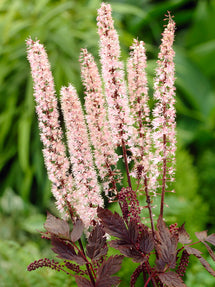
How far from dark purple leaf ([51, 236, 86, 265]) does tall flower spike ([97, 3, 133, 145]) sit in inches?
5.3

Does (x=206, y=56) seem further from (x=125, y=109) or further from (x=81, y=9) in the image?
(x=125, y=109)

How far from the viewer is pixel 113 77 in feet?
1.41

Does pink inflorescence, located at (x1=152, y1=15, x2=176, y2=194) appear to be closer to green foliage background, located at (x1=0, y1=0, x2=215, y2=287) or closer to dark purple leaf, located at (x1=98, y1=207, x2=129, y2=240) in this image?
dark purple leaf, located at (x1=98, y1=207, x2=129, y2=240)

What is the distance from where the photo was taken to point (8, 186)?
1729 millimetres

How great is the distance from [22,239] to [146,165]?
111cm

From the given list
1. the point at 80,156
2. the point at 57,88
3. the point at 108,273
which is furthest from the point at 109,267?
the point at 57,88

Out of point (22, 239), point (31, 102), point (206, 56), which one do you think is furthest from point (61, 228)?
point (206, 56)

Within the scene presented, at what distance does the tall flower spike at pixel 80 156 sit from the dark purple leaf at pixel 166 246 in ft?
0.28

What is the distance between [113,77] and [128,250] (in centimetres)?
20

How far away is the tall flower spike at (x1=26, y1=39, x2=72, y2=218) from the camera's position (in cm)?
41

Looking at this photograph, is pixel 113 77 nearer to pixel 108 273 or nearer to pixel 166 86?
pixel 166 86

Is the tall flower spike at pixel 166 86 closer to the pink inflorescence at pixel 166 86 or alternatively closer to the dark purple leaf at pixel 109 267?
the pink inflorescence at pixel 166 86

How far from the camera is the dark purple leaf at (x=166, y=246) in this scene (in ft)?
1.32

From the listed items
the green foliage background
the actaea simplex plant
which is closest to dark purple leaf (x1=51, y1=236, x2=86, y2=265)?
the actaea simplex plant
